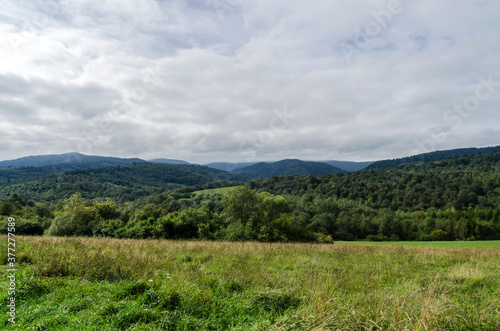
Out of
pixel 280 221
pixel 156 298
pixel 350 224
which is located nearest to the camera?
pixel 156 298

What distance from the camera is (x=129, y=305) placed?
4.37 meters

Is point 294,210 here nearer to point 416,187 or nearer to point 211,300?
point 416,187

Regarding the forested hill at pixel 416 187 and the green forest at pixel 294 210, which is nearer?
the green forest at pixel 294 210

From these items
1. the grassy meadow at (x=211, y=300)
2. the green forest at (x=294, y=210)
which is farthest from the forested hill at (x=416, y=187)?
the grassy meadow at (x=211, y=300)

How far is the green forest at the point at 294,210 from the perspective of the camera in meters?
31.2

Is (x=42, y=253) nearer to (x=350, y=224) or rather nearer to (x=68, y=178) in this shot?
(x=350, y=224)

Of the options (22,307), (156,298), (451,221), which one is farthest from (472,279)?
(451,221)

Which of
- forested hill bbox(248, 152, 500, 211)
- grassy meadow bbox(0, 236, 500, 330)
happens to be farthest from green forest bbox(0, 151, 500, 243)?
grassy meadow bbox(0, 236, 500, 330)

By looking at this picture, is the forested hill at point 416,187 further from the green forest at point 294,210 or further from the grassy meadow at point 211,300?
the grassy meadow at point 211,300

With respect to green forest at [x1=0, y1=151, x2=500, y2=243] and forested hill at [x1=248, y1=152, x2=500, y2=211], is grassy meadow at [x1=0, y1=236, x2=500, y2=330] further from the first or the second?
forested hill at [x1=248, y1=152, x2=500, y2=211]

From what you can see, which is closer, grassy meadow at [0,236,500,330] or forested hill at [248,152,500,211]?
grassy meadow at [0,236,500,330]

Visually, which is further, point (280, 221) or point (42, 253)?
point (280, 221)

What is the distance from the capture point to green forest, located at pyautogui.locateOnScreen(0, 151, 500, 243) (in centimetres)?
3122

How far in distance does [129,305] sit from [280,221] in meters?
36.4
